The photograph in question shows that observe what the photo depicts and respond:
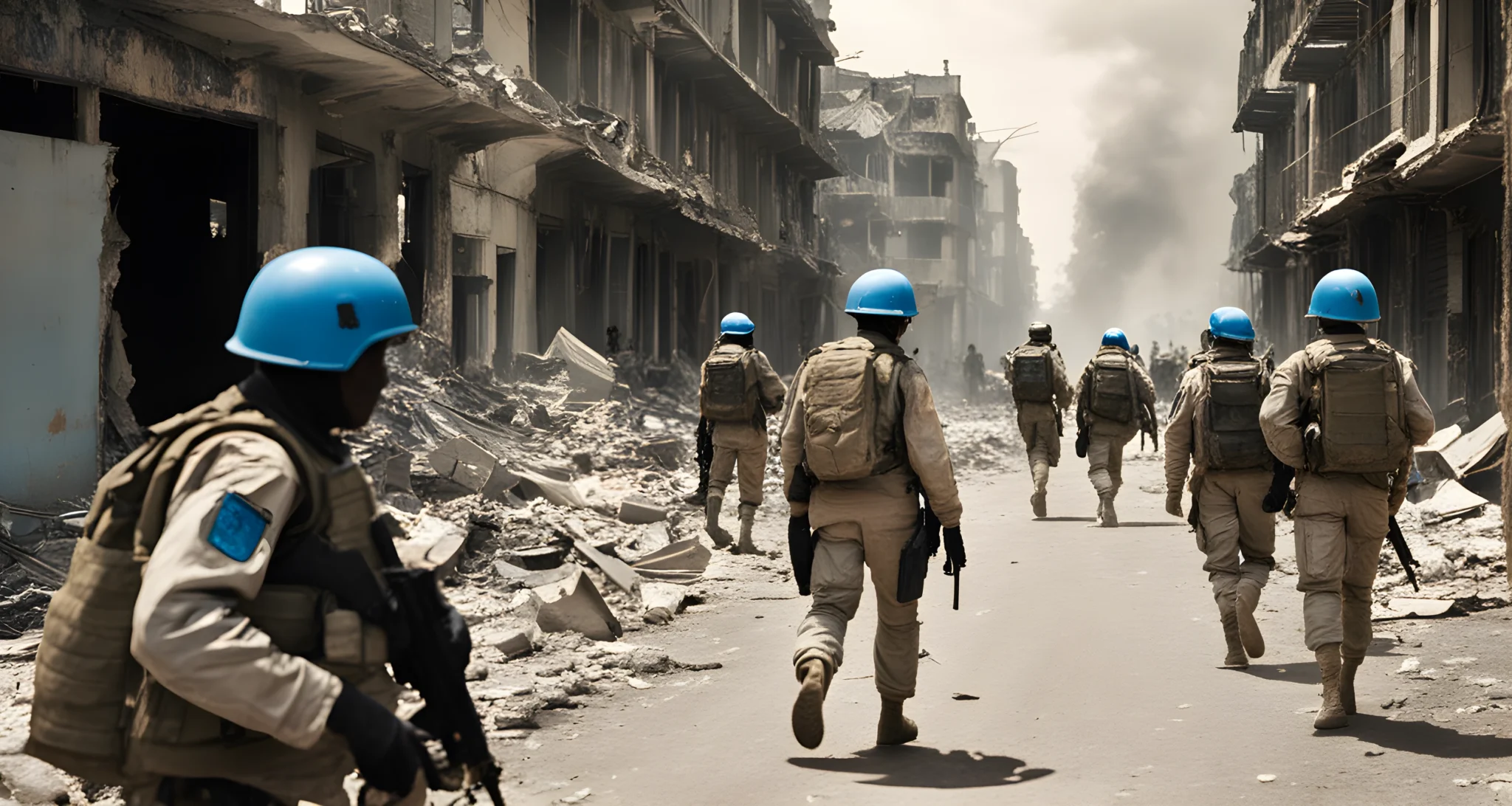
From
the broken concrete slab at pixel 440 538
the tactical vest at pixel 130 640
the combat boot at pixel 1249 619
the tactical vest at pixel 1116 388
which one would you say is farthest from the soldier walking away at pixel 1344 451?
the tactical vest at pixel 1116 388

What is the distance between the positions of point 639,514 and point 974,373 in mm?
30958

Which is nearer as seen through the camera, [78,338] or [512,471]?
[78,338]

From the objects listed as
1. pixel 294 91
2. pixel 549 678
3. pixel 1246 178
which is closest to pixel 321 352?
pixel 549 678

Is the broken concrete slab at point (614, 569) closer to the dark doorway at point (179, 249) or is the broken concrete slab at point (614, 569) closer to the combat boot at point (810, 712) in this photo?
the dark doorway at point (179, 249)

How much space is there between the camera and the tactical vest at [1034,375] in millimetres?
13359

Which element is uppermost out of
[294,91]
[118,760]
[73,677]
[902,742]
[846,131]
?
[846,131]

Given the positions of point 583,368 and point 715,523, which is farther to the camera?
point 583,368

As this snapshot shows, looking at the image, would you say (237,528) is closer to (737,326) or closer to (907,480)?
(907,480)

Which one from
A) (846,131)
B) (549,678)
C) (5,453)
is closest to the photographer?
(549,678)

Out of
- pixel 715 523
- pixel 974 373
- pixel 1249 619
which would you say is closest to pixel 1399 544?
pixel 1249 619

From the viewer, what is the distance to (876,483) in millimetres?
5086

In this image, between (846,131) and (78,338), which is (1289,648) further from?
(846,131)

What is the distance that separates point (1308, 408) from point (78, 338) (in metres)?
6.92

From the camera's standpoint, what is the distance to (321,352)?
2.36m
